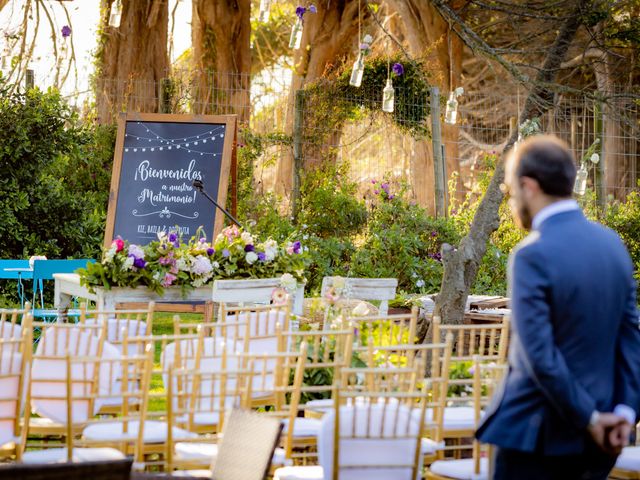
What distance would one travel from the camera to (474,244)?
7.57 m

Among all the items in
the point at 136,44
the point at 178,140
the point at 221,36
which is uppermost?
the point at 221,36

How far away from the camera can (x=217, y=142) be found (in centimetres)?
1016

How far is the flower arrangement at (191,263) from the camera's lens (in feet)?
23.4

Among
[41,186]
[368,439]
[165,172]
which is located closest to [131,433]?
[368,439]

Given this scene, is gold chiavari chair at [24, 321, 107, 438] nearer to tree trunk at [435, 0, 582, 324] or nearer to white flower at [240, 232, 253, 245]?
white flower at [240, 232, 253, 245]

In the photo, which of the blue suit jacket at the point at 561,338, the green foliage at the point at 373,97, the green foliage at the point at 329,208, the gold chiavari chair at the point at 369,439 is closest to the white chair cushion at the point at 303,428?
the gold chiavari chair at the point at 369,439

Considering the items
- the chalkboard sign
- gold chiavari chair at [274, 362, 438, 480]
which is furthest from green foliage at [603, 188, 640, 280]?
gold chiavari chair at [274, 362, 438, 480]

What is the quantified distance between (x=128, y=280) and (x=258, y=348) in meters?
1.99

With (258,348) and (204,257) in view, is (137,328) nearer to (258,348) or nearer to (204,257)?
(258,348)

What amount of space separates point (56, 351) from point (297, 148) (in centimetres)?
769

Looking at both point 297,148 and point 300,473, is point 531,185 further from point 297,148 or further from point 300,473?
point 297,148

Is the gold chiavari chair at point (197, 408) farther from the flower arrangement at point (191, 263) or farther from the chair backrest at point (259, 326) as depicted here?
the flower arrangement at point (191, 263)

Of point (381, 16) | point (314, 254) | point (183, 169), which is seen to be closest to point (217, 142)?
point (183, 169)

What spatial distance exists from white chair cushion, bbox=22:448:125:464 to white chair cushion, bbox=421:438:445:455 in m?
1.14
